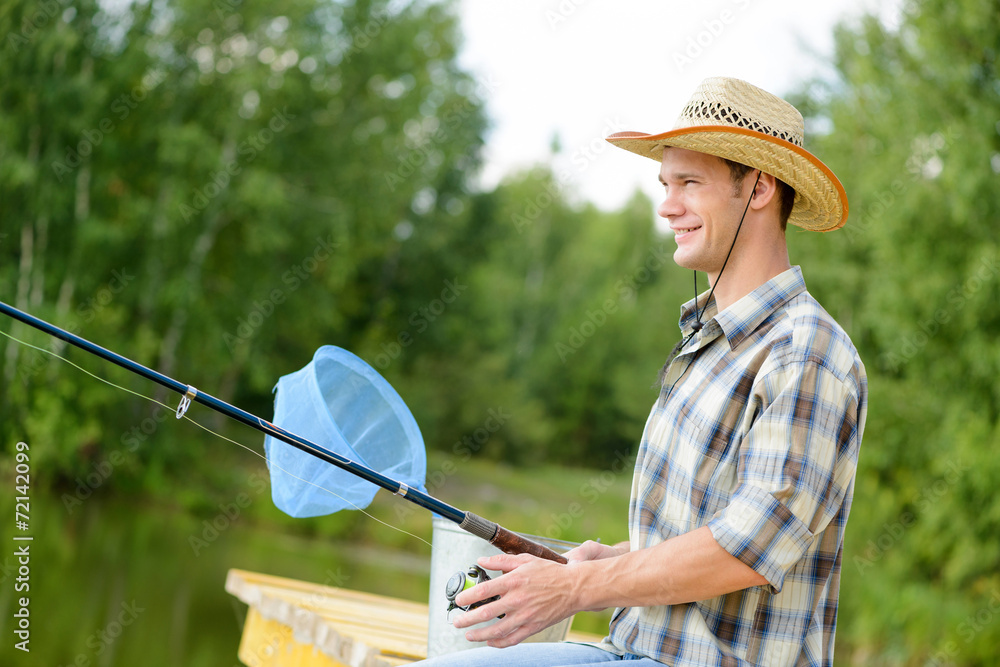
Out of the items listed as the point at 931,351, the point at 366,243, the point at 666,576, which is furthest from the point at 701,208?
the point at 366,243

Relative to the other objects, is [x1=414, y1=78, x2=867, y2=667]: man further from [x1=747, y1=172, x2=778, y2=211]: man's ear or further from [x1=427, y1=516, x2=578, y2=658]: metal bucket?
[x1=427, y1=516, x2=578, y2=658]: metal bucket

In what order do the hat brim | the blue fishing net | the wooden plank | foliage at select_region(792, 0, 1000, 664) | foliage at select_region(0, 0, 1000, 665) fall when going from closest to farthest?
the hat brim
the blue fishing net
the wooden plank
foliage at select_region(792, 0, 1000, 664)
foliage at select_region(0, 0, 1000, 665)

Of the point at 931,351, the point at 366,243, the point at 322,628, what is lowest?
the point at 322,628

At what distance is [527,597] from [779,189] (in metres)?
0.91

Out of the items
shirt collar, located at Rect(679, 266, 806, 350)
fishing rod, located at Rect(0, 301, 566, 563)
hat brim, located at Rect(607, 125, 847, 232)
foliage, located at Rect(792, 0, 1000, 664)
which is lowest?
fishing rod, located at Rect(0, 301, 566, 563)

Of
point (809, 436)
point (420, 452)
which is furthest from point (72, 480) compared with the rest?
point (809, 436)

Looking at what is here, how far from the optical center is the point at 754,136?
1.78 m

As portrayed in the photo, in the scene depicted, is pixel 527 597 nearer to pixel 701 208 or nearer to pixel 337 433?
pixel 337 433

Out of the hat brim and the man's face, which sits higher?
the hat brim

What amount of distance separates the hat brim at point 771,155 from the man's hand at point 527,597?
804mm

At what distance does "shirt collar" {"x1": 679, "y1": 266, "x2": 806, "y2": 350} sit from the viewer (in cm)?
173

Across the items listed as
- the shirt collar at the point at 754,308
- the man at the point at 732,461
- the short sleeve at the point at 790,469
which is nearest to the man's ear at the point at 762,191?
the man at the point at 732,461

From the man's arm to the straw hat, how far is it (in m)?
0.71

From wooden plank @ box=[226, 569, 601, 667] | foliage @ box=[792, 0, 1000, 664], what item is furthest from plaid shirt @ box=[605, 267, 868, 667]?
foliage @ box=[792, 0, 1000, 664]
